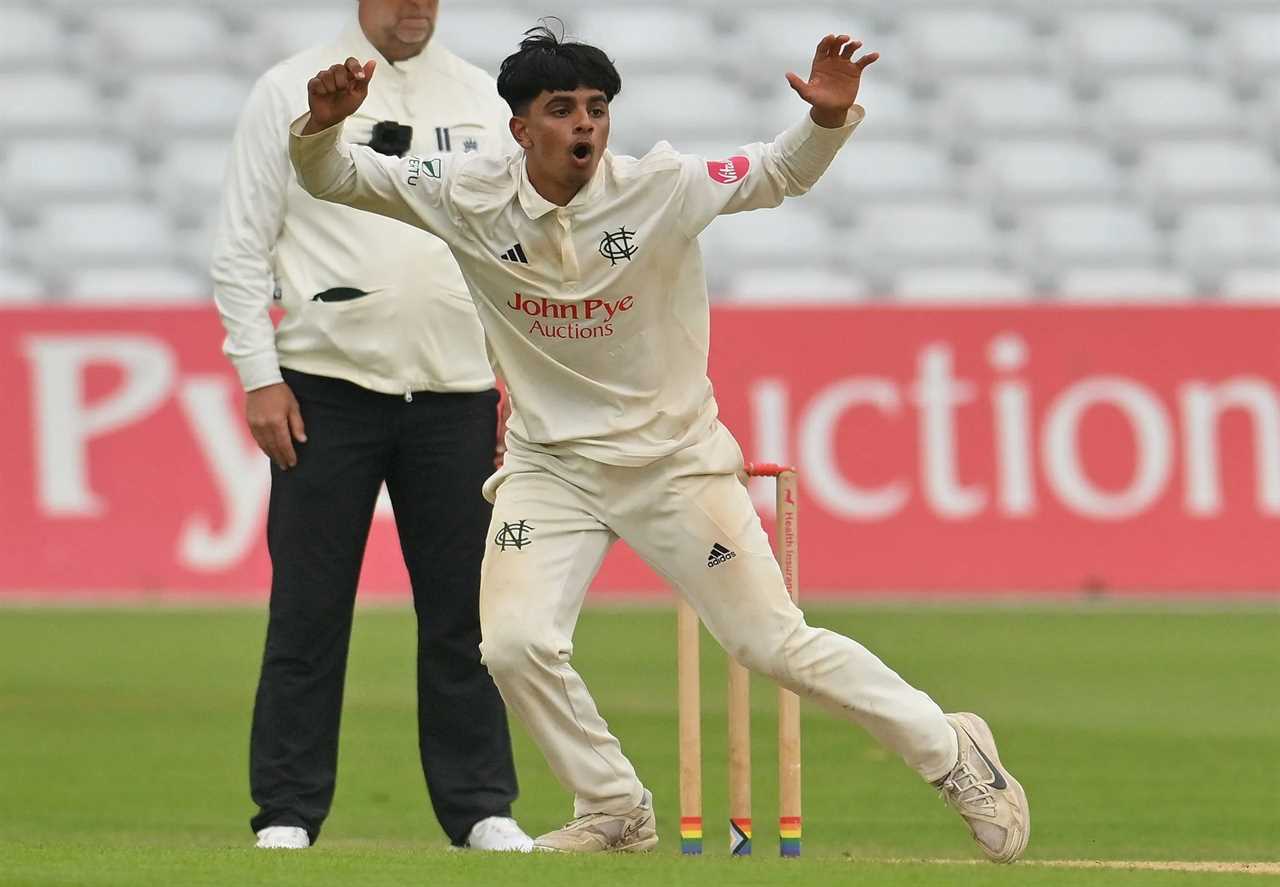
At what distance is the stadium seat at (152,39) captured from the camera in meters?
15.1

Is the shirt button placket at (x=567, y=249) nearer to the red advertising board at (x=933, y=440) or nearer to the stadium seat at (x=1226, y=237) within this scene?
the red advertising board at (x=933, y=440)

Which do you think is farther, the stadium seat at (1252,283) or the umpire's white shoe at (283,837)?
the stadium seat at (1252,283)

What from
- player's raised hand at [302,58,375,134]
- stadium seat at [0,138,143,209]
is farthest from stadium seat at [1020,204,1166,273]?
player's raised hand at [302,58,375,134]

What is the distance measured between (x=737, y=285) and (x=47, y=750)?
7.00m

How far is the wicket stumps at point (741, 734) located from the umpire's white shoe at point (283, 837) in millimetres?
914

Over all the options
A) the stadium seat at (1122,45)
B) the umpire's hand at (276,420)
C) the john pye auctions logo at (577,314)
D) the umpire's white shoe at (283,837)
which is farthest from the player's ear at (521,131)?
the stadium seat at (1122,45)

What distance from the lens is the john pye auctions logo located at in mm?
4809

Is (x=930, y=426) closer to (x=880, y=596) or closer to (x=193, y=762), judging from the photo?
(x=880, y=596)

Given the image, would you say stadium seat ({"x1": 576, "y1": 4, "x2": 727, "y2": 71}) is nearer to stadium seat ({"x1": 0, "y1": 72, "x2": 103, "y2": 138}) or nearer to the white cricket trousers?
stadium seat ({"x1": 0, "y1": 72, "x2": 103, "y2": 138})

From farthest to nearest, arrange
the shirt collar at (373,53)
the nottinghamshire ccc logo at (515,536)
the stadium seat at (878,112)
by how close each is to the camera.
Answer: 1. the stadium seat at (878,112)
2. the shirt collar at (373,53)
3. the nottinghamshire ccc logo at (515,536)

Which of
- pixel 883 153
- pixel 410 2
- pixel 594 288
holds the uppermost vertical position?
pixel 883 153

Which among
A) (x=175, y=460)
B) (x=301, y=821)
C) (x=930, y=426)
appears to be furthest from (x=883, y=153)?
(x=301, y=821)

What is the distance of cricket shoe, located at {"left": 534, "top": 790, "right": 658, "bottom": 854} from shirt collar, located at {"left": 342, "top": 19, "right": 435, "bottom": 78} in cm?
191

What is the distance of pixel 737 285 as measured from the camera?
532 inches
